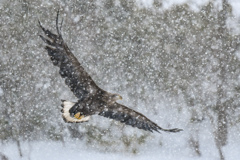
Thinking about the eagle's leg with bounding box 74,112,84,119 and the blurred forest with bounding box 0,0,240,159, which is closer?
the eagle's leg with bounding box 74,112,84,119

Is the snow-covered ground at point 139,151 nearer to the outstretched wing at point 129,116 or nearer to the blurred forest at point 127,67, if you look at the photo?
the blurred forest at point 127,67

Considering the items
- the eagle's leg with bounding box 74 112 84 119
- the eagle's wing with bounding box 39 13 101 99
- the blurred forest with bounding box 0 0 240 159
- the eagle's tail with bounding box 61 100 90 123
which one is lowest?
the eagle's leg with bounding box 74 112 84 119

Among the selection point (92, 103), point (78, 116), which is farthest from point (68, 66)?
point (78, 116)

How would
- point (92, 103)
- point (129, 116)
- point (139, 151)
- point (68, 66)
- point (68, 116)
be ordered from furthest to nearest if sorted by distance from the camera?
point (139, 151)
point (68, 116)
point (92, 103)
point (129, 116)
point (68, 66)

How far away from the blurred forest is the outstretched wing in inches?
97.9

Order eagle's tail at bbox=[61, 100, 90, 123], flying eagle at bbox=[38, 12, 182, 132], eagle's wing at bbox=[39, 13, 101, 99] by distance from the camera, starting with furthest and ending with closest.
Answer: eagle's tail at bbox=[61, 100, 90, 123] → flying eagle at bbox=[38, 12, 182, 132] → eagle's wing at bbox=[39, 13, 101, 99]

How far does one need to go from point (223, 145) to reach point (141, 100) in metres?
2.59

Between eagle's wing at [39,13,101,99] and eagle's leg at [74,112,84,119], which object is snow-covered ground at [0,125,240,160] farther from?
eagle's wing at [39,13,101,99]

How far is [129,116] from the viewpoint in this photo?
7.94 m

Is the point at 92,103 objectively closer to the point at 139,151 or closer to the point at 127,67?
the point at 127,67

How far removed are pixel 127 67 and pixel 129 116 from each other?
290 cm

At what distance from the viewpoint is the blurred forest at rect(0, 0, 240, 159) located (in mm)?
10539

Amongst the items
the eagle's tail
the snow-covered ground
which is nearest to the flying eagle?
the eagle's tail

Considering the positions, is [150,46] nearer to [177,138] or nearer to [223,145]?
[177,138]
